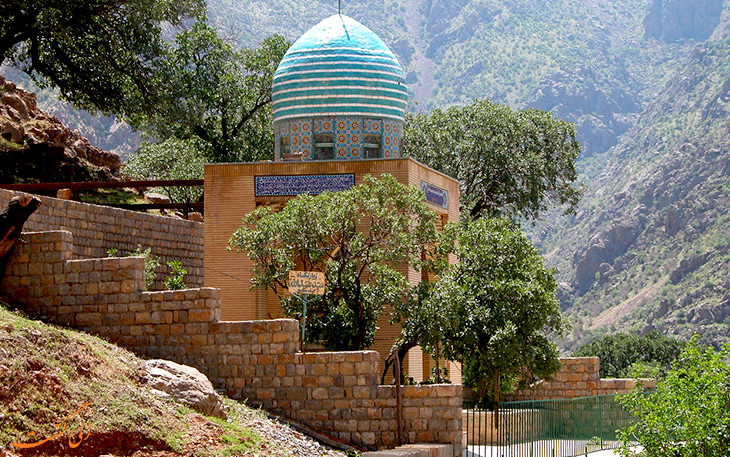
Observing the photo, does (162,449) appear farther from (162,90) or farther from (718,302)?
(718,302)

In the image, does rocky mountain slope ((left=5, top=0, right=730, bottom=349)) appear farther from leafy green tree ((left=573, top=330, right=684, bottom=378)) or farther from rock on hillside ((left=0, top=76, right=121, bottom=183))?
rock on hillside ((left=0, top=76, right=121, bottom=183))

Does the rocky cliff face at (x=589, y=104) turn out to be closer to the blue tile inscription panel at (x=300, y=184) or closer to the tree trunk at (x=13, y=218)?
the blue tile inscription panel at (x=300, y=184)

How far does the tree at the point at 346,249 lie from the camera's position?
1925 centimetres

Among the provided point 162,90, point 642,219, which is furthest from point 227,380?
point 642,219

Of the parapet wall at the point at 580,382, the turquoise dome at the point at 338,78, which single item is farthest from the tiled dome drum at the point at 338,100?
the parapet wall at the point at 580,382

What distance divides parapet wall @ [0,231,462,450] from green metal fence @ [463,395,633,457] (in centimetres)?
130

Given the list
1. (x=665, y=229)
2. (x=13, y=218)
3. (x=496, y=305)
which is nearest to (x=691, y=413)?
(x=496, y=305)

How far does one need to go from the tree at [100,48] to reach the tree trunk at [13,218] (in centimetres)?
1099

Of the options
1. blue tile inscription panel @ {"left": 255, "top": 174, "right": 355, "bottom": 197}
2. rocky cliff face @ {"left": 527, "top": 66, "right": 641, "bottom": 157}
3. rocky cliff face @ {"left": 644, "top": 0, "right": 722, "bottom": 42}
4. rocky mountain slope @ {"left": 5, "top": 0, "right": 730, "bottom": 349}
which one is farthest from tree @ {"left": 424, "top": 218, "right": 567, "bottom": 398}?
rocky cliff face @ {"left": 644, "top": 0, "right": 722, "bottom": 42}

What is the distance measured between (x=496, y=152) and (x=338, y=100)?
11.8 metres

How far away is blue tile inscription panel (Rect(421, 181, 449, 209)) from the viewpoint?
923 inches

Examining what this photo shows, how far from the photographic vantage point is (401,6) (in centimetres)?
13700

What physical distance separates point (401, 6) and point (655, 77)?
33198mm

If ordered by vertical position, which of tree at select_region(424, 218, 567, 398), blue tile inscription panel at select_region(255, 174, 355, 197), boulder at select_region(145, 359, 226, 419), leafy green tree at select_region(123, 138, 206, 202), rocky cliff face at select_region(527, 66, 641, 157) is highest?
rocky cliff face at select_region(527, 66, 641, 157)
